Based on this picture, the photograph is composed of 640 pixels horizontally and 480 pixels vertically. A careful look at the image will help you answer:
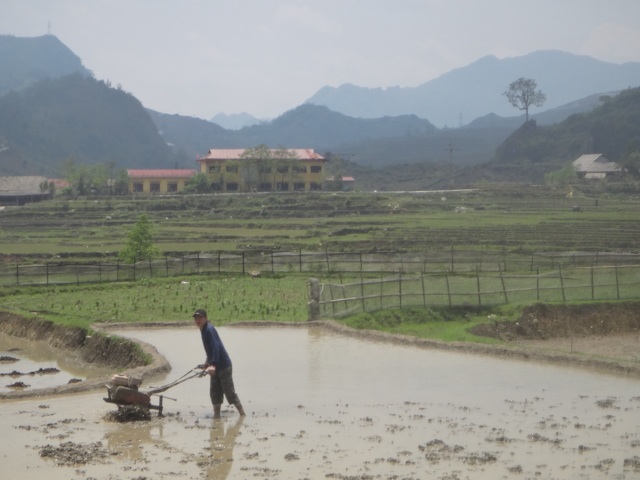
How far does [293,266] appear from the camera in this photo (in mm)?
35219

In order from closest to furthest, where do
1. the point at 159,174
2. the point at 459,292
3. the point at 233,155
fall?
the point at 459,292 → the point at 233,155 → the point at 159,174

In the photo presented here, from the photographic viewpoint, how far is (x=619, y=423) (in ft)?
43.4

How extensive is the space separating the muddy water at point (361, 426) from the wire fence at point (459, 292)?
4.95 m

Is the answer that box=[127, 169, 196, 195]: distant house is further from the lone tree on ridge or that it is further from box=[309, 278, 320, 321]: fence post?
box=[309, 278, 320, 321]: fence post

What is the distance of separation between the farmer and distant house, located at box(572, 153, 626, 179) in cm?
8922

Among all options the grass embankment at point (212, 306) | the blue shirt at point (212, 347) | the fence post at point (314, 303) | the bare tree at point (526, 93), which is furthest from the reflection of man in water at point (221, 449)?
the bare tree at point (526, 93)

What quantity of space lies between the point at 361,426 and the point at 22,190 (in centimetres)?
7737

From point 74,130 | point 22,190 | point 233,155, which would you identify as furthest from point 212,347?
point 74,130

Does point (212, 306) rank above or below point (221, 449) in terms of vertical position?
above

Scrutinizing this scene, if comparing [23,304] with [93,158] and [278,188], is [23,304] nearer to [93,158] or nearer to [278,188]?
[278,188]

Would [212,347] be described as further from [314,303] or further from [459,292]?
[459,292]

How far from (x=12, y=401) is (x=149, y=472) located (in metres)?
5.11

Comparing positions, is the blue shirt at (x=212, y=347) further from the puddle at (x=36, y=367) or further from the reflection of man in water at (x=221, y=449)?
the puddle at (x=36, y=367)

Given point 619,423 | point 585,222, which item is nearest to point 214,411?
point 619,423
